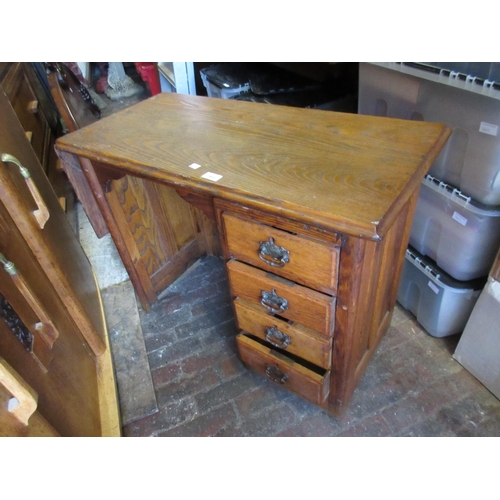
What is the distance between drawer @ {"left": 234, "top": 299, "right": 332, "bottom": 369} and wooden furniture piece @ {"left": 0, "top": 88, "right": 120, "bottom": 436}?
20.4 inches

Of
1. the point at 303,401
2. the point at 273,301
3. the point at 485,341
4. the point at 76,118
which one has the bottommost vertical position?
the point at 303,401

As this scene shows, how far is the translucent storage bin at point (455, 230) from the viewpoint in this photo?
1.11m

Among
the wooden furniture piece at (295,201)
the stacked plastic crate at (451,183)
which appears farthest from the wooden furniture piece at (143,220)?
the stacked plastic crate at (451,183)

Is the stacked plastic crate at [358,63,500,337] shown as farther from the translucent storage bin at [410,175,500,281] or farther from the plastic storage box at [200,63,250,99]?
the plastic storage box at [200,63,250,99]

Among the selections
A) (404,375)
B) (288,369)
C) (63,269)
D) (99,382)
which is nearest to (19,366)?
(63,269)

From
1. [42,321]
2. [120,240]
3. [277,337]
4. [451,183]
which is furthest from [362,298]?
[120,240]

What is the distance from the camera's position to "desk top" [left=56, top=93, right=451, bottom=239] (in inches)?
30.0

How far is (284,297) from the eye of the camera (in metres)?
0.98

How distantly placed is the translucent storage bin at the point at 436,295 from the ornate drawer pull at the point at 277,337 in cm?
61

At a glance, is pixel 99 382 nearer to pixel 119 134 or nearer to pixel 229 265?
pixel 229 265

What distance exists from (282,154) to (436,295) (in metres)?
0.82

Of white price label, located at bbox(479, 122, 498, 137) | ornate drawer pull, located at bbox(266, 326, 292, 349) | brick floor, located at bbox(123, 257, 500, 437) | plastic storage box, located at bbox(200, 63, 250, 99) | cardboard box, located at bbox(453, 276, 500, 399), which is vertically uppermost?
white price label, located at bbox(479, 122, 498, 137)

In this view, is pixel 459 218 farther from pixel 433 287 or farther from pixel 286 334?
pixel 286 334

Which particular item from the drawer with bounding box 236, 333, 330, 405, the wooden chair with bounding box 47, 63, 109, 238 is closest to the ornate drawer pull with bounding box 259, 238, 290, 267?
the drawer with bounding box 236, 333, 330, 405
